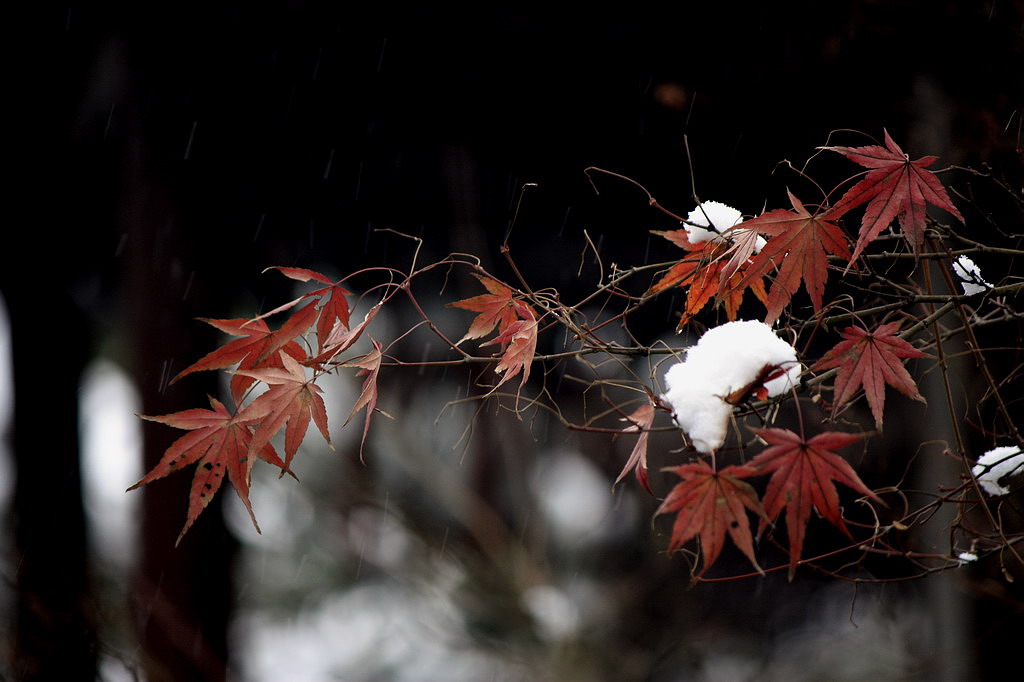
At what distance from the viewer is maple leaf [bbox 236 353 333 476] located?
0.83m

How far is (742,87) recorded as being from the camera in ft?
8.96

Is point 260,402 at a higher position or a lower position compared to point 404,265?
higher

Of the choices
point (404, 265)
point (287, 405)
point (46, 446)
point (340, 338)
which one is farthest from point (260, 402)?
point (46, 446)

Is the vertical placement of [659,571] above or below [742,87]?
below

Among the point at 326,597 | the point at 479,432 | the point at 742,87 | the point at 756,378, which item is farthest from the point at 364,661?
the point at 756,378

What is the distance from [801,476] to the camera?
0.69 meters

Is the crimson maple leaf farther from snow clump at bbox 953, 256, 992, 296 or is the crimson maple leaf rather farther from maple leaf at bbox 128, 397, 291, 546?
snow clump at bbox 953, 256, 992, 296

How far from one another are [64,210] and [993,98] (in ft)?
13.1

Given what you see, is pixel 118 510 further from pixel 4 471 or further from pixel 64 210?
pixel 64 210

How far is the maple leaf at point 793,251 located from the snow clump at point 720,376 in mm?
54

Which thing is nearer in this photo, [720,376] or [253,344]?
[720,376]

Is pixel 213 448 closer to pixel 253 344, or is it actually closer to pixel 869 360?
pixel 253 344

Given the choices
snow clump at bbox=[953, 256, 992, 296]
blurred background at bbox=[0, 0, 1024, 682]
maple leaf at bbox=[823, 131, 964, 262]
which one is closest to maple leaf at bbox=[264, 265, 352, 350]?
maple leaf at bbox=[823, 131, 964, 262]

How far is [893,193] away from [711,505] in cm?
40
